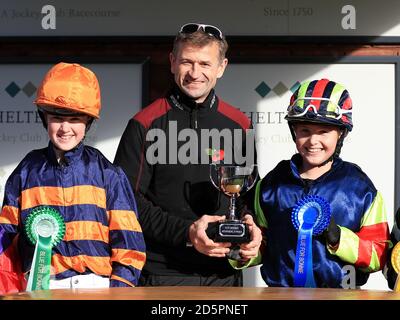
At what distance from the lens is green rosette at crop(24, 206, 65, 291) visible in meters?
4.38

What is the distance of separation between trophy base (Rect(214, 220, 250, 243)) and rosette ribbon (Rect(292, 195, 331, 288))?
229 millimetres

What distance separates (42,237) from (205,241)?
2.37 ft

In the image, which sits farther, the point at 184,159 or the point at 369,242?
the point at 184,159

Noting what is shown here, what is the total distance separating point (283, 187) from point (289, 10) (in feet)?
8.13

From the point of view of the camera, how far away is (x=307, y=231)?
458 centimetres

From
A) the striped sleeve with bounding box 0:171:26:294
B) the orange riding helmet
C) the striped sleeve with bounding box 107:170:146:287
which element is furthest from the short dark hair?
the striped sleeve with bounding box 0:171:26:294

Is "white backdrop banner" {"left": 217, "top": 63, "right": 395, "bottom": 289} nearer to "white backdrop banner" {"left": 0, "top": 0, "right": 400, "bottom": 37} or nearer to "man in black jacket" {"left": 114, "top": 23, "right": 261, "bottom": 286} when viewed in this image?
"white backdrop banner" {"left": 0, "top": 0, "right": 400, "bottom": 37}

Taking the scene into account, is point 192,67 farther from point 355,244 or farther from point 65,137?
point 355,244

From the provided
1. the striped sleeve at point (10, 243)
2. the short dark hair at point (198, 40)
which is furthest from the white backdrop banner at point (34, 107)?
the striped sleeve at point (10, 243)

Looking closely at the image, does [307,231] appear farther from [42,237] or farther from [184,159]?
[42,237]

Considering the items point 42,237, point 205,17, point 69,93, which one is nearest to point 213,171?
point 69,93

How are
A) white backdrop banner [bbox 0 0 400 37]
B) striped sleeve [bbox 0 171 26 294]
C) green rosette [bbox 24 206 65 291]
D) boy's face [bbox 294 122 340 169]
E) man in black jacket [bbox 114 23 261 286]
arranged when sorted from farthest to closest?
1. white backdrop banner [bbox 0 0 400 37]
2. man in black jacket [bbox 114 23 261 286]
3. boy's face [bbox 294 122 340 169]
4. striped sleeve [bbox 0 171 26 294]
5. green rosette [bbox 24 206 65 291]

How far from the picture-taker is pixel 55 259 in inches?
177

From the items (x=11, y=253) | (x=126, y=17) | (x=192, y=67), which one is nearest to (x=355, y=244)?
(x=192, y=67)
